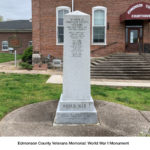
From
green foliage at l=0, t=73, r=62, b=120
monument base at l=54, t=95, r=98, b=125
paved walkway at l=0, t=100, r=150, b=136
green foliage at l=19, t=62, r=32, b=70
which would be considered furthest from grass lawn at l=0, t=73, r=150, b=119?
green foliage at l=19, t=62, r=32, b=70

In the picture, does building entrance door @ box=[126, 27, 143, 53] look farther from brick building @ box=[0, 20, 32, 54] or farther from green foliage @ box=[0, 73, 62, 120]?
brick building @ box=[0, 20, 32, 54]

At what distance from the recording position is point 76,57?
4.12 metres

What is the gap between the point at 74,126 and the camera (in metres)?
3.96

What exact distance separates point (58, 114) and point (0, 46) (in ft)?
99.7

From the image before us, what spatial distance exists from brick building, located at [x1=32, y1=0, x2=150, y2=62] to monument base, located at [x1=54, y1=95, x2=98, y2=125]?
1042 centimetres

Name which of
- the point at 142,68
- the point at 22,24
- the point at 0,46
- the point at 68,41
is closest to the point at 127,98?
the point at 68,41

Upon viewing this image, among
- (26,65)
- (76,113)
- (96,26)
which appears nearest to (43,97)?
(76,113)

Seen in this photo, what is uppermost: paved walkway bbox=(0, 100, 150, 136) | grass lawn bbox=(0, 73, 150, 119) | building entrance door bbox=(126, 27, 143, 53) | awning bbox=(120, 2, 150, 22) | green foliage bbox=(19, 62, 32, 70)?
awning bbox=(120, 2, 150, 22)

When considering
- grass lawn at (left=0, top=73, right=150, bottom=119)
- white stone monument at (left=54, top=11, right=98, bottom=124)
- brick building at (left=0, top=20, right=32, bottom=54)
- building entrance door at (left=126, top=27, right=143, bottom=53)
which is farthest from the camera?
brick building at (left=0, top=20, right=32, bottom=54)

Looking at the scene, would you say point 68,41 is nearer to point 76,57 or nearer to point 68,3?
point 76,57

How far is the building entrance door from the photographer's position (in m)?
14.8

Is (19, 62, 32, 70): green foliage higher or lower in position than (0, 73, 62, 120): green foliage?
higher

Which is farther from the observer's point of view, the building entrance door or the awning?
the building entrance door

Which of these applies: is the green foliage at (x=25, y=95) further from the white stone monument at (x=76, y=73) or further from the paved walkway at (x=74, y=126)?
the white stone monument at (x=76, y=73)
